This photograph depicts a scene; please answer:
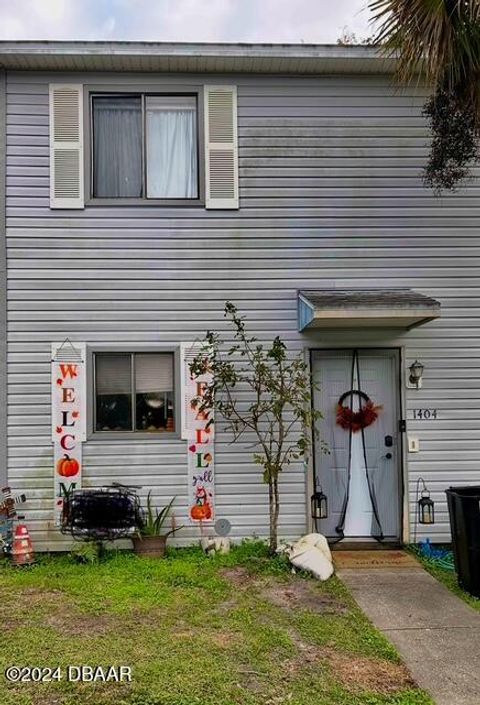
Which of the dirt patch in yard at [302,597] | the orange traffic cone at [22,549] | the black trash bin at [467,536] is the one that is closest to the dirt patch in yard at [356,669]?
the dirt patch in yard at [302,597]

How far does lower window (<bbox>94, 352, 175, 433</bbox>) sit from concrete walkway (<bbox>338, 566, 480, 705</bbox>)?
2.56 m

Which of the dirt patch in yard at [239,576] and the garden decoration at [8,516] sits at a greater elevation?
the garden decoration at [8,516]

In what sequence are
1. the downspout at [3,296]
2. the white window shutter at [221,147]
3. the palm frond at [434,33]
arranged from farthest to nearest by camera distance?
the white window shutter at [221,147], the downspout at [3,296], the palm frond at [434,33]

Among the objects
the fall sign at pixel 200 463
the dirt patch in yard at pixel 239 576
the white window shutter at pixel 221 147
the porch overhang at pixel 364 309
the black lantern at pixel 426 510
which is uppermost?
the white window shutter at pixel 221 147

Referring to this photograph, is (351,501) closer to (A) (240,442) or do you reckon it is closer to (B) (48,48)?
(A) (240,442)

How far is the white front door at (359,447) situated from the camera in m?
6.64

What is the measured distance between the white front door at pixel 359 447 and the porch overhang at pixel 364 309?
493 mm

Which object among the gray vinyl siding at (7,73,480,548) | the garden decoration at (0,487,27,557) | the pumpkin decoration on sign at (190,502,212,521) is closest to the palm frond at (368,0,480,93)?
the gray vinyl siding at (7,73,480,548)

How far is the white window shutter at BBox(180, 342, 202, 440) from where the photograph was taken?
650 cm

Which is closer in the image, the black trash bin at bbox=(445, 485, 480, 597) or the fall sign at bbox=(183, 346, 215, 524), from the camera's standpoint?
the black trash bin at bbox=(445, 485, 480, 597)

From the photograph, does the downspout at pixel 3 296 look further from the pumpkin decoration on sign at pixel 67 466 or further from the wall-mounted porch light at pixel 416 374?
the wall-mounted porch light at pixel 416 374

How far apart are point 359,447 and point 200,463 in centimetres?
184

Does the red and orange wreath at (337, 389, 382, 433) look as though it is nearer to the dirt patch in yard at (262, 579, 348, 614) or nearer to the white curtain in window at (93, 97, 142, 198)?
the dirt patch in yard at (262, 579, 348, 614)

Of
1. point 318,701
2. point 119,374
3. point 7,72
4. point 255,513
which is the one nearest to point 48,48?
point 7,72
